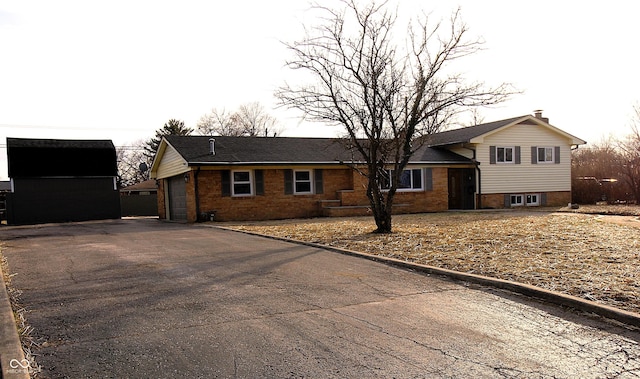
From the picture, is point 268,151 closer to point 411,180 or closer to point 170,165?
point 170,165

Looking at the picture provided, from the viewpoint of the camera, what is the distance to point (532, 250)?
9.09 meters

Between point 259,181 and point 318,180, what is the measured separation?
2.99 metres

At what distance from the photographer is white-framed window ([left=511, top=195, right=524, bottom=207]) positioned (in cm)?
2625

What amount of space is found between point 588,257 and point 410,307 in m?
4.46

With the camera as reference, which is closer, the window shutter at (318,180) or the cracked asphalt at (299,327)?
the cracked asphalt at (299,327)

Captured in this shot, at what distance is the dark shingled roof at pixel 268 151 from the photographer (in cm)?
2081

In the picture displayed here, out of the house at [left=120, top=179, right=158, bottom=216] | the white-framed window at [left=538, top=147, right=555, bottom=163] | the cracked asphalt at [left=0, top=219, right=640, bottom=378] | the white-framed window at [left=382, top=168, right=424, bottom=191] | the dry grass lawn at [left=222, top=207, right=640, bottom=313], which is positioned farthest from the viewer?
the house at [left=120, top=179, right=158, bottom=216]

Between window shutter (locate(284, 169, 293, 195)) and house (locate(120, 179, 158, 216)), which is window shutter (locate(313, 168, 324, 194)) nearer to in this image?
window shutter (locate(284, 169, 293, 195))

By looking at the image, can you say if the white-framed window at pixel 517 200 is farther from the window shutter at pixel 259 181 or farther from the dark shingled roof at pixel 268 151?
the window shutter at pixel 259 181

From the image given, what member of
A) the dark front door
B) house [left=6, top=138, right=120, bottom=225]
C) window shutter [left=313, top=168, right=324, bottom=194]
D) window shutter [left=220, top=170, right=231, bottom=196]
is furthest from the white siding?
the dark front door

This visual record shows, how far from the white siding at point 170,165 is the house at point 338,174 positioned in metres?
0.05

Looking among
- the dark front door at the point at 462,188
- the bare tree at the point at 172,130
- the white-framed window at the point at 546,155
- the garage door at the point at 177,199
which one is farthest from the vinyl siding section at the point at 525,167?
the bare tree at the point at 172,130

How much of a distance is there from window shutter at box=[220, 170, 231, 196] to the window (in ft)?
48.0

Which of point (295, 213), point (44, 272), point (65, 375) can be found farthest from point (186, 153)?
point (65, 375)
